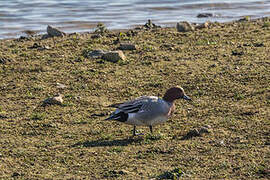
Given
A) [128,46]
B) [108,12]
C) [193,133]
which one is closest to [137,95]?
[193,133]

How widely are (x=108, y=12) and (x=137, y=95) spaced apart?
10.2 metres

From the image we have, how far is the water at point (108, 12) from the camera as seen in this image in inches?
674

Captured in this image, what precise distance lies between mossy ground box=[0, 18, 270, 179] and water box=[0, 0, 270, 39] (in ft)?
11.2

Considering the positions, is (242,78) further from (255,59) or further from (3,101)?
(3,101)

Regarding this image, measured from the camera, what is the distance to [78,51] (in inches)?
473

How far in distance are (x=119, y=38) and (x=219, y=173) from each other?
7.06 metres

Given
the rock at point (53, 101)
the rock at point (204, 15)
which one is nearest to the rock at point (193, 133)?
the rock at point (53, 101)

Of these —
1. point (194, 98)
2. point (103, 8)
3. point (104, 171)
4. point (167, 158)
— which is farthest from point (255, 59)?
point (103, 8)

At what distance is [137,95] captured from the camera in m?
9.40

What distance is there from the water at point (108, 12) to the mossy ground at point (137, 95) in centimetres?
342

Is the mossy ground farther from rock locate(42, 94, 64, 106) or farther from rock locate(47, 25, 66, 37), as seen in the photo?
rock locate(47, 25, 66, 37)

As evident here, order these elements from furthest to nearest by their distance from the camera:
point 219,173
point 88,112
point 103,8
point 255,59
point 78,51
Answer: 1. point 103,8
2. point 78,51
3. point 255,59
4. point 88,112
5. point 219,173

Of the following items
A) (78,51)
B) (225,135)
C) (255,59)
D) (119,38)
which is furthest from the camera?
(119,38)

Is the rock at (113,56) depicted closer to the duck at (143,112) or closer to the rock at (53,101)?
the rock at (53,101)
